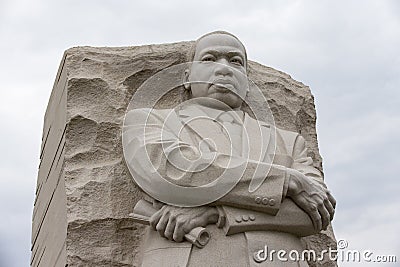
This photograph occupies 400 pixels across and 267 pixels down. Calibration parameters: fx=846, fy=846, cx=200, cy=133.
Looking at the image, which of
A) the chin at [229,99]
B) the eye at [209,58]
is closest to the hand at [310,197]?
the chin at [229,99]

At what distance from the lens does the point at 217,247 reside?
14.5ft

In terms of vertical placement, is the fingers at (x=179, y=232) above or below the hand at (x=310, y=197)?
below

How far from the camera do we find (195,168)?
4.49 m

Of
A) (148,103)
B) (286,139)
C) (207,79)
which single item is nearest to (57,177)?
(148,103)

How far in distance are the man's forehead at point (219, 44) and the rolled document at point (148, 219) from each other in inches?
43.0

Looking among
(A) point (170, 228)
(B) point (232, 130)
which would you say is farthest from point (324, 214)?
(A) point (170, 228)

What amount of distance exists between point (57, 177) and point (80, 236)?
669 millimetres

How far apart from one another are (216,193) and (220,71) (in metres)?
0.92

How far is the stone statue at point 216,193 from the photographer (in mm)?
4434

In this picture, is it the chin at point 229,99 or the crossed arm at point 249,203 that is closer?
the crossed arm at point 249,203

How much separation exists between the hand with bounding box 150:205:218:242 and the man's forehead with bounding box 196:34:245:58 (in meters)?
1.13

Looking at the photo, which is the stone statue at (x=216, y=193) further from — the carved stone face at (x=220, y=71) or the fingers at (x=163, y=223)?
the carved stone face at (x=220, y=71)

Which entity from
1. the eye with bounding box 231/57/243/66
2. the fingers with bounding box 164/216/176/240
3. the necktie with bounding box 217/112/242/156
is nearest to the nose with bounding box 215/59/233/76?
the eye with bounding box 231/57/243/66

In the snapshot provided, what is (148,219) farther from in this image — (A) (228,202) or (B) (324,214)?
(B) (324,214)
